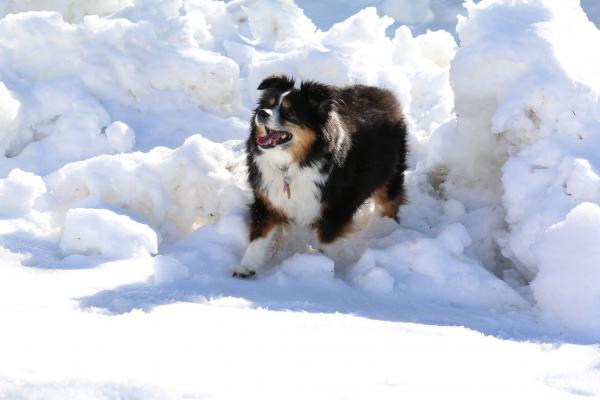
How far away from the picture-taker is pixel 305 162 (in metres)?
4.31

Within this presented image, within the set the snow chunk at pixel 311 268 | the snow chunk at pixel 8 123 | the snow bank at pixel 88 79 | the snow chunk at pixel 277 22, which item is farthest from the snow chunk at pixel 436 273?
the snow chunk at pixel 277 22

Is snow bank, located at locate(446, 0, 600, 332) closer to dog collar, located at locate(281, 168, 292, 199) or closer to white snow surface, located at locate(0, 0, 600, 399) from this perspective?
white snow surface, located at locate(0, 0, 600, 399)

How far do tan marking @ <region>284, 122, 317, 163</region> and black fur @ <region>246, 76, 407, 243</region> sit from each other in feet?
0.08

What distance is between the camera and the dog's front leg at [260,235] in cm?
413

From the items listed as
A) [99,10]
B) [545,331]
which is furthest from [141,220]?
[99,10]

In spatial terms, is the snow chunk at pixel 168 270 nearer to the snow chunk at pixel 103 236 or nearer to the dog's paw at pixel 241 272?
the snow chunk at pixel 103 236

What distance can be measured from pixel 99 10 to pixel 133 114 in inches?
122

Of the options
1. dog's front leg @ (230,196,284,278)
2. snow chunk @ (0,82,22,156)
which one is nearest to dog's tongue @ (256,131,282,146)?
dog's front leg @ (230,196,284,278)

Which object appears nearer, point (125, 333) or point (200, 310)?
point (125, 333)

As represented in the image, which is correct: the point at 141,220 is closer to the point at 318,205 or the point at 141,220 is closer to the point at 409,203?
the point at 318,205

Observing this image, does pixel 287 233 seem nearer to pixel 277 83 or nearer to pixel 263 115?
pixel 263 115

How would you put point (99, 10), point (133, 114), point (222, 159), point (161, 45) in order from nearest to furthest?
1. point (222, 159)
2. point (133, 114)
3. point (161, 45)
4. point (99, 10)

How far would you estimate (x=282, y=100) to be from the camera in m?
4.22

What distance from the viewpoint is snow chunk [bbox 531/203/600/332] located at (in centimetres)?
337
